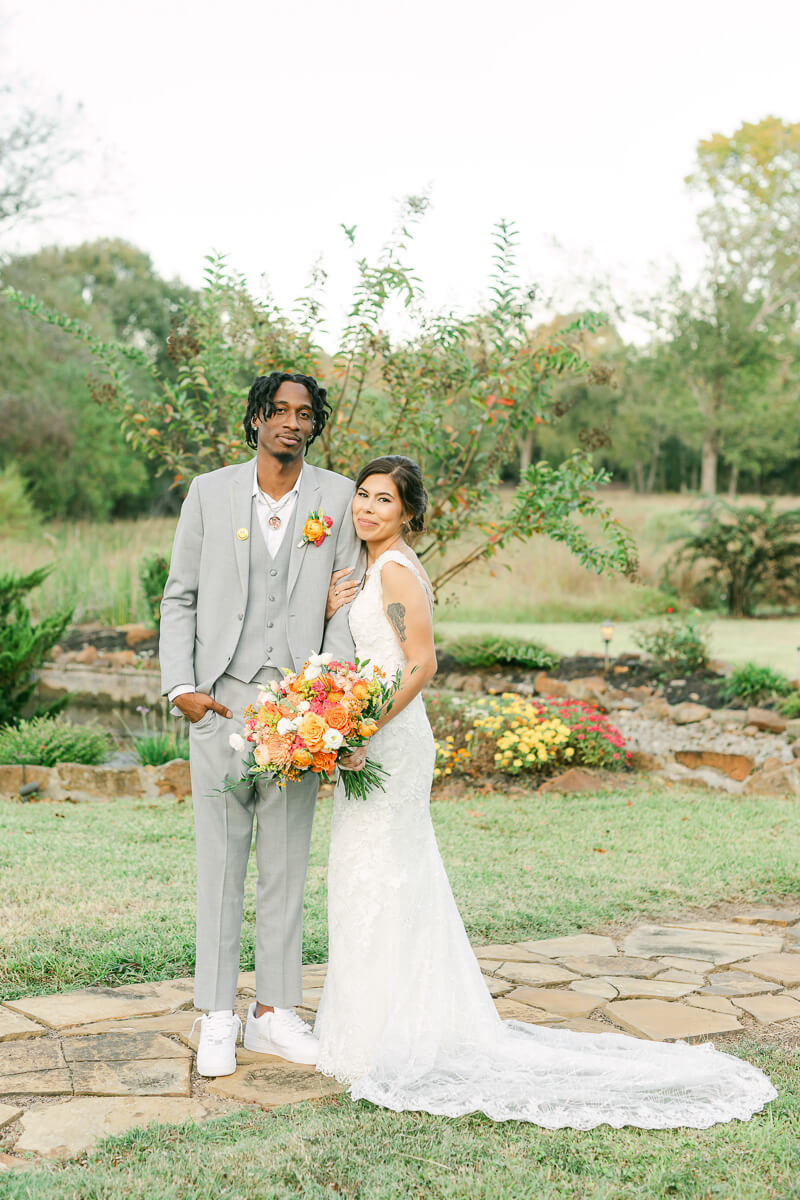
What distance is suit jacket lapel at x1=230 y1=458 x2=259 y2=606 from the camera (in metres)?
3.23

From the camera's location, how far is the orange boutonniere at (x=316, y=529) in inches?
128

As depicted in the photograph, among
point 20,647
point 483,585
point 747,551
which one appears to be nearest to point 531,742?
point 20,647

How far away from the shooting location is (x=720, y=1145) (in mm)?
2703

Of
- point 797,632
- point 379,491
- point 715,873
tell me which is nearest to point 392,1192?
point 379,491

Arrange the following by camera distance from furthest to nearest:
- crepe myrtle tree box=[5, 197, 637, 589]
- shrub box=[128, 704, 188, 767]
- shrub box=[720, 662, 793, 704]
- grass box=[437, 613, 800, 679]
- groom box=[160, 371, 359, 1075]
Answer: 1. grass box=[437, 613, 800, 679]
2. shrub box=[720, 662, 793, 704]
3. shrub box=[128, 704, 188, 767]
4. crepe myrtle tree box=[5, 197, 637, 589]
5. groom box=[160, 371, 359, 1075]

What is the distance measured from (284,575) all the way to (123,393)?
490cm

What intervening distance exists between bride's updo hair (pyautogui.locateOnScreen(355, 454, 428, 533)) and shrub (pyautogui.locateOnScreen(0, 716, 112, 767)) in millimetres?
4968

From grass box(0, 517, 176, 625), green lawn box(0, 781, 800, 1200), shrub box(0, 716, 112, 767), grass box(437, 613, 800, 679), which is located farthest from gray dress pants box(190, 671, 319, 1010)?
grass box(0, 517, 176, 625)

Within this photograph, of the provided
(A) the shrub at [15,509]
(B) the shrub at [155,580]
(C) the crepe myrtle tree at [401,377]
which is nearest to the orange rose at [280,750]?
(C) the crepe myrtle tree at [401,377]

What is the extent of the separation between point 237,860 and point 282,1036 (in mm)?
538

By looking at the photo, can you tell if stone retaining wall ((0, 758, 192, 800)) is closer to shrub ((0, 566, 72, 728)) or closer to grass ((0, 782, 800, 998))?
grass ((0, 782, 800, 998))

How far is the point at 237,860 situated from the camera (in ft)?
10.7

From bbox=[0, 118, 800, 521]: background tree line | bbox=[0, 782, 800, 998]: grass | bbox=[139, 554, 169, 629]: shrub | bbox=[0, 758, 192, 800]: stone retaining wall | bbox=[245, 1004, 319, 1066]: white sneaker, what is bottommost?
Answer: bbox=[0, 758, 192, 800]: stone retaining wall

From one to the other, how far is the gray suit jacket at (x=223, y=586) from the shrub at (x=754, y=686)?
7312mm
